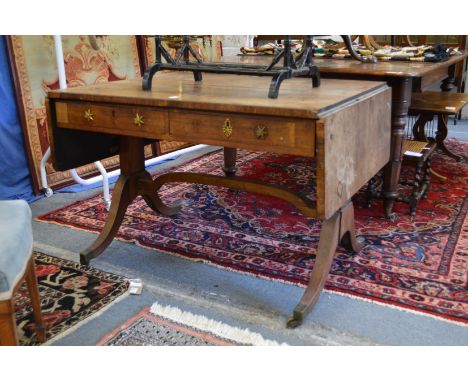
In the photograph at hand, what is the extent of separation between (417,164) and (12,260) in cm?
213

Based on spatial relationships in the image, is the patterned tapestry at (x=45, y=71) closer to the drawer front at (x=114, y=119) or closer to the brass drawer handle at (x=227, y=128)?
the drawer front at (x=114, y=119)

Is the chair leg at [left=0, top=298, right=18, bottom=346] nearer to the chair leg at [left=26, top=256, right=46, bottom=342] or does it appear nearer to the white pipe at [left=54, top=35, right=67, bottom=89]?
the chair leg at [left=26, top=256, right=46, bottom=342]

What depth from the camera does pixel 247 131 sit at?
1660 millimetres

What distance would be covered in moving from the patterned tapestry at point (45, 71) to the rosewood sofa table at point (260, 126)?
1.03 m

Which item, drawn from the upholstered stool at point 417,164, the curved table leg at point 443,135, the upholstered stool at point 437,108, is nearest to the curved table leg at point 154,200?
the upholstered stool at point 417,164

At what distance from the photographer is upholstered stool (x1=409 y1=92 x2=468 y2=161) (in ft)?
9.98

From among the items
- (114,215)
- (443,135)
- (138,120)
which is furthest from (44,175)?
(443,135)

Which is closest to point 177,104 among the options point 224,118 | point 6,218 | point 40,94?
point 224,118

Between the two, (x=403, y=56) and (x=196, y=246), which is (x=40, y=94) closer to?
(x=196, y=246)

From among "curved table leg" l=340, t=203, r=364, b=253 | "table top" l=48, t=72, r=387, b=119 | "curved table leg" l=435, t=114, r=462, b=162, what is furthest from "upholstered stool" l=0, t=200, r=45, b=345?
"curved table leg" l=435, t=114, r=462, b=162

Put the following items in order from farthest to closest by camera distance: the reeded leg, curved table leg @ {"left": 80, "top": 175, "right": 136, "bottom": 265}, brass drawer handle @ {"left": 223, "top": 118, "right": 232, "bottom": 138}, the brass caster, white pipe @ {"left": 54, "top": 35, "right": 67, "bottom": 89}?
the reeded leg, white pipe @ {"left": 54, "top": 35, "right": 67, "bottom": 89}, curved table leg @ {"left": 80, "top": 175, "right": 136, "bottom": 265}, the brass caster, brass drawer handle @ {"left": 223, "top": 118, "right": 232, "bottom": 138}

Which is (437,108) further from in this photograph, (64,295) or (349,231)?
(64,295)

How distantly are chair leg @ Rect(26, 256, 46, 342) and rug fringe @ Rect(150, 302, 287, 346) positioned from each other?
1.24 ft

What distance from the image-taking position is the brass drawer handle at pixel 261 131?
64.0 inches
